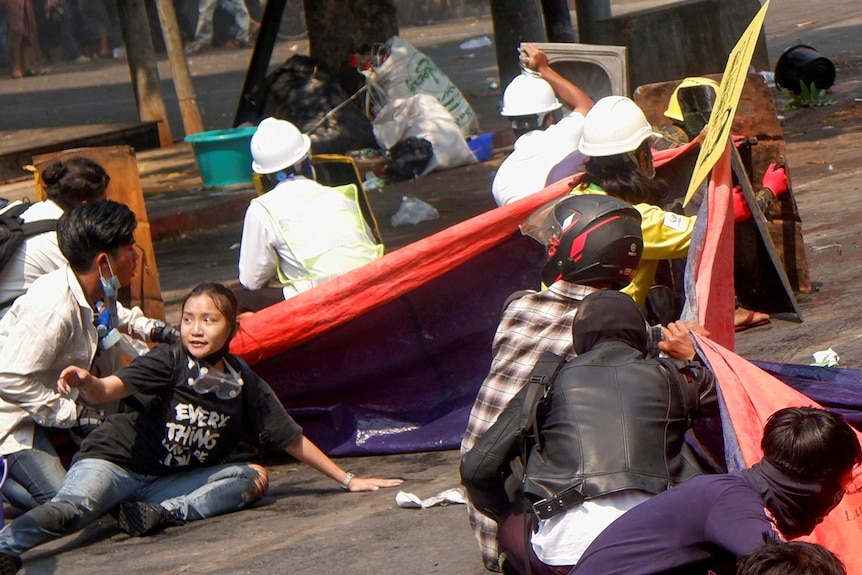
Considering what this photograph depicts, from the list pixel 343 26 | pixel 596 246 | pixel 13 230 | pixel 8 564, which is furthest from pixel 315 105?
pixel 596 246

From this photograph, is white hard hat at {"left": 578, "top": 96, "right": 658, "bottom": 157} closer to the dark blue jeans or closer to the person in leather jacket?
the person in leather jacket

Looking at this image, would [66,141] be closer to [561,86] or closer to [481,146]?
[481,146]

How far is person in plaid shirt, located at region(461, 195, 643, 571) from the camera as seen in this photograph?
379 cm

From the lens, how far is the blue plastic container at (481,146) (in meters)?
12.0

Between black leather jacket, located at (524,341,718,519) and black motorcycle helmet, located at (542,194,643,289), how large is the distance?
0.58m

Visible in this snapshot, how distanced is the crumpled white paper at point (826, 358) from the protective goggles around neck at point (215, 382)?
7.43 feet

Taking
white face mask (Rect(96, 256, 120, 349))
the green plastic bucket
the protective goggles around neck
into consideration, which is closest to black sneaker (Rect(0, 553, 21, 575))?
the protective goggles around neck

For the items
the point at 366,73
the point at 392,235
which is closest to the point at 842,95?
the point at 366,73

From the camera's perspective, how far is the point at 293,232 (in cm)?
559

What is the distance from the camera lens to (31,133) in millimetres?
16109

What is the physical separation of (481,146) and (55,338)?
779cm

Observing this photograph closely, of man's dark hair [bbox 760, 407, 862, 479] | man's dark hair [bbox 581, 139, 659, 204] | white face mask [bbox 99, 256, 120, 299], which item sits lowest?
man's dark hair [bbox 760, 407, 862, 479]

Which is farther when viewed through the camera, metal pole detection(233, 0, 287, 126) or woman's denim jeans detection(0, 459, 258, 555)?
metal pole detection(233, 0, 287, 126)

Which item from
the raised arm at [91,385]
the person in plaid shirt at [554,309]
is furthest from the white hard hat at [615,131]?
the raised arm at [91,385]
